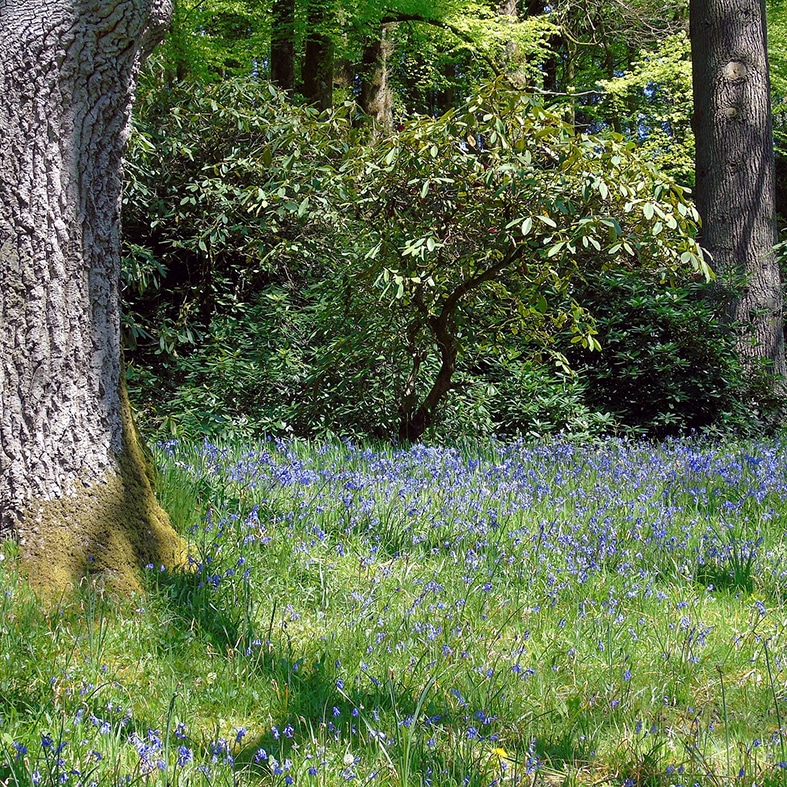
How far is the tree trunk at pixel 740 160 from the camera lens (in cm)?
880

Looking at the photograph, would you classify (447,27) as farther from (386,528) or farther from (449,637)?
(449,637)

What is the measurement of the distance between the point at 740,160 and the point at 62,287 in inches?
314

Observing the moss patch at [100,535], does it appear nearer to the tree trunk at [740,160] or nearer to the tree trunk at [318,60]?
the tree trunk at [740,160]

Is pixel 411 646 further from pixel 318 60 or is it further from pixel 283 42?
pixel 318 60

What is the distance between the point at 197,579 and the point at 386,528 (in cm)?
106

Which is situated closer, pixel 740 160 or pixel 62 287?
pixel 62 287

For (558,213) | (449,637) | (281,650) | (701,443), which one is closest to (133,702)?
(281,650)

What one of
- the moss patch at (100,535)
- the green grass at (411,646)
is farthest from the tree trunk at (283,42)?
the moss patch at (100,535)

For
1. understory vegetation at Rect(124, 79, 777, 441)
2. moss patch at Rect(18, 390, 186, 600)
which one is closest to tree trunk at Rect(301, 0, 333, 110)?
understory vegetation at Rect(124, 79, 777, 441)

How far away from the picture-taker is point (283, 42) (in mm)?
14414

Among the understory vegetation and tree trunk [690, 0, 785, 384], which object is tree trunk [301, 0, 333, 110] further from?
tree trunk [690, 0, 785, 384]

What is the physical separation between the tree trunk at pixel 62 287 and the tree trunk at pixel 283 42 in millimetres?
11633

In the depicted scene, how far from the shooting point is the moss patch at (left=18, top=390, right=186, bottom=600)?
9.73 feet

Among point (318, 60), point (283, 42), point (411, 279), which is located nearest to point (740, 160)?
point (411, 279)
